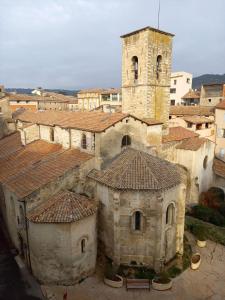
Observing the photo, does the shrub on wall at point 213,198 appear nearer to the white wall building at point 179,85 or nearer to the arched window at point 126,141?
the arched window at point 126,141

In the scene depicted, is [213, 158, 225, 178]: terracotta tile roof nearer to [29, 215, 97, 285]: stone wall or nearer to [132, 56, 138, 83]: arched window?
[132, 56, 138, 83]: arched window

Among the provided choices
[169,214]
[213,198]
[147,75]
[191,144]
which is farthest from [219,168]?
[169,214]

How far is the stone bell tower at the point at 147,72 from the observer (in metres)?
24.5

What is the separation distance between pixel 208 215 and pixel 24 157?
19.4 meters

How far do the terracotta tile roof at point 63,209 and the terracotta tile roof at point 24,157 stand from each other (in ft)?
16.8

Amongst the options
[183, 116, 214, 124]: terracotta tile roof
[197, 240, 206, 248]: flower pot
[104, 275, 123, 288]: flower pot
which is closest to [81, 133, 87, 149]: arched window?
[104, 275, 123, 288]: flower pot

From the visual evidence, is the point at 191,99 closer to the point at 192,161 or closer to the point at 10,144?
the point at 192,161

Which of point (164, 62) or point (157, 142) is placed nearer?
point (157, 142)

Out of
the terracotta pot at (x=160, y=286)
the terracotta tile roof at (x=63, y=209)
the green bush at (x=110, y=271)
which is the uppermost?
the terracotta tile roof at (x=63, y=209)

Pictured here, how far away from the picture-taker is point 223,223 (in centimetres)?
2588

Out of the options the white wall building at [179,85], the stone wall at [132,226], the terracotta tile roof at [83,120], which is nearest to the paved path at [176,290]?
the stone wall at [132,226]

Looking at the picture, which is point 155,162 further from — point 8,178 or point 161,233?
point 8,178

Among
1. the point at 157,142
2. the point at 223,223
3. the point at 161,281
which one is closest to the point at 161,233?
the point at 161,281

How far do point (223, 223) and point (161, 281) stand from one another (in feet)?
40.1
